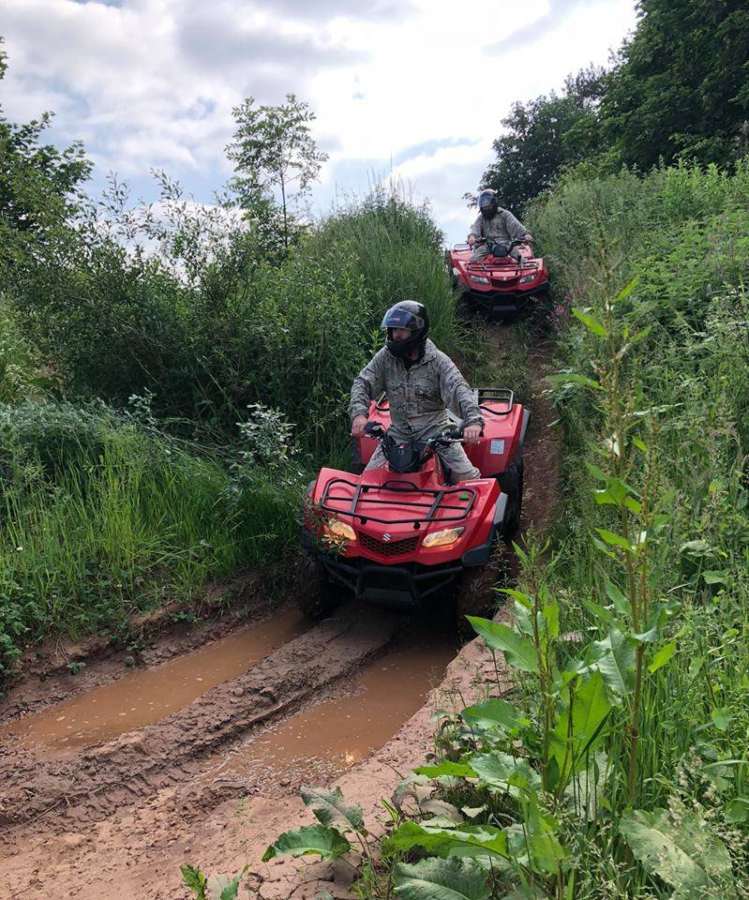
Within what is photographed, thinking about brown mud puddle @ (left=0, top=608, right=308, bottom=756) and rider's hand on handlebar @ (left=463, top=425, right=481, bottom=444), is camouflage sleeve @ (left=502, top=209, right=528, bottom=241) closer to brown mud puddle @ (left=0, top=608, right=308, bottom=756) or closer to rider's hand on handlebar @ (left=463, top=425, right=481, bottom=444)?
rider's hand on handlebar @ (left=463, top=425, right=481, bottom=444)

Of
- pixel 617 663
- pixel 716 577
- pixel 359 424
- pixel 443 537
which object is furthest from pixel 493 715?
pixel 359 424

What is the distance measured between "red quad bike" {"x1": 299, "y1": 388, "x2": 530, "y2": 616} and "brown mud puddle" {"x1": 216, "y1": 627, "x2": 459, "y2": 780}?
1.16 ft

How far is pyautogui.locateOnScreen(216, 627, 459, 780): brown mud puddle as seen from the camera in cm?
372

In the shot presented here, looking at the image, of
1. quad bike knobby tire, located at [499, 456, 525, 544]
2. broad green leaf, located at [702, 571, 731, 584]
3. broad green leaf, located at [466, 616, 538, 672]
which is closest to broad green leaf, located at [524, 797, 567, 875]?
broad green leaf, located at [466, 616, 538, 672]

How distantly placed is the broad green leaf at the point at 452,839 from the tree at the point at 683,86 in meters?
15.1

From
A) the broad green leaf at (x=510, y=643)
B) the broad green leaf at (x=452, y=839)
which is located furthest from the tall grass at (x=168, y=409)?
the broad green leaf at (x=510, y=643)

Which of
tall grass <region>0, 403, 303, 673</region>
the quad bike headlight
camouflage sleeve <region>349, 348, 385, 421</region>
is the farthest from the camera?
camouflage sleeve <region>349, 348, 385, 421</region>

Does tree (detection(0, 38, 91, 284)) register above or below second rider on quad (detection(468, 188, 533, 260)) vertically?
above

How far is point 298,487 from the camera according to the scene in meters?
5.80

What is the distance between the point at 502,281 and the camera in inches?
381

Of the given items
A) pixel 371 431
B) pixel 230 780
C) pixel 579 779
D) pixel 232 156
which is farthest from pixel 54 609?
pixel 232 156

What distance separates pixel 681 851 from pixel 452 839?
0.51 meters

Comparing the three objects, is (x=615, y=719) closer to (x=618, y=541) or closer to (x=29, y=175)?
(x=618, y=541)

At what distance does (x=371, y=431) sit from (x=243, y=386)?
2224mm
